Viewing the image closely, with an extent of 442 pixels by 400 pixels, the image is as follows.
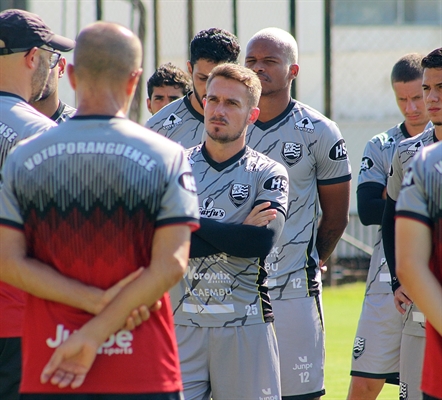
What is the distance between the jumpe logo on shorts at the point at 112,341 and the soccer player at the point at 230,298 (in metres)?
1.19

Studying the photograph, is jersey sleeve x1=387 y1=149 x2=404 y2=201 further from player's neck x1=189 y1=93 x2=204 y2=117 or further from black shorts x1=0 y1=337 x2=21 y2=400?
black shorts x1=0 y1=337 x2=21 y2=400

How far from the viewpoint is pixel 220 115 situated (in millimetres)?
4348

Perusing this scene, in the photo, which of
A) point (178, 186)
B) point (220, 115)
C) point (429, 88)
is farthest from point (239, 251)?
point (429, 88)

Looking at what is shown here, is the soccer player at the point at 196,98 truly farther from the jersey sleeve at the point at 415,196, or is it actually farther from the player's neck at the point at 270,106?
the jersey sleeve at the point at 415,196

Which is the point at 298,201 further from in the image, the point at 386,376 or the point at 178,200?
the point at 178,200

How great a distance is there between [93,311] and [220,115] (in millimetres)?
1692

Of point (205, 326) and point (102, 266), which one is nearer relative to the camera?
point (102, 266)

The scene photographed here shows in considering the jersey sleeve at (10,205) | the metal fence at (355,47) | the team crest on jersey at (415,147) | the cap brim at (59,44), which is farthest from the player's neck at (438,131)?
the metal fence at (355,47)

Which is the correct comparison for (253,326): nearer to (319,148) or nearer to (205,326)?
(205,326)

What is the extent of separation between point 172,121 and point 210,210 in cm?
123

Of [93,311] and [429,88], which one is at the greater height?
[429,88]

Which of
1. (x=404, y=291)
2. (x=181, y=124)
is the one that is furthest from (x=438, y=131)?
(x=181, y=124)

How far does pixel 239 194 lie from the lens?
4.23m

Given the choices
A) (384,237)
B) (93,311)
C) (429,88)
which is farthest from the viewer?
(429,88)
